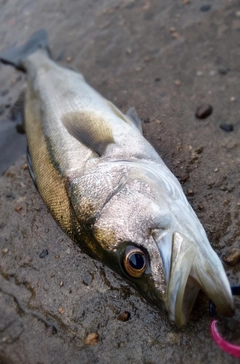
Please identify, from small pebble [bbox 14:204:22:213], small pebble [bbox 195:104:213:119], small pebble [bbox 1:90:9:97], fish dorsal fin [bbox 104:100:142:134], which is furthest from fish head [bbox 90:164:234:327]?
small pebble [bbox 1:90:9:97]

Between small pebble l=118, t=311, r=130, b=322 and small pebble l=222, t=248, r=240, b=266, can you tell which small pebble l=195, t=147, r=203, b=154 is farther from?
small pebble l=118, t=311, r=130, b=322

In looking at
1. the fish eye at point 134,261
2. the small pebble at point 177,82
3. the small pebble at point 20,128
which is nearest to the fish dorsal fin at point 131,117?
the small pebble at point 177,82

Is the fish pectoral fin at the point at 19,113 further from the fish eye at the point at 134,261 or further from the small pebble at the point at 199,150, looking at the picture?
the fish eye at the point at 134,261

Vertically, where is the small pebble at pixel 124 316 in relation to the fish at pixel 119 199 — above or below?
below

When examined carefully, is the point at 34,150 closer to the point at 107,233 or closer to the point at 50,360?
the point at 107,233

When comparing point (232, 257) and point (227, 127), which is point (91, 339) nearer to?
point (232, 257)

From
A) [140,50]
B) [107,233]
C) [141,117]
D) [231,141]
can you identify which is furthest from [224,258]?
[140,50]

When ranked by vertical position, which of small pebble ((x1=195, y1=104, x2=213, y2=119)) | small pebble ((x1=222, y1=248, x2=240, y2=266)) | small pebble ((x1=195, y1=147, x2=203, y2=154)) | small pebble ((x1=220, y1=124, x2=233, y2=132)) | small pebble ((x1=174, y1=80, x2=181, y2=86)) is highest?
small pebble ((x1=174, y1=80, x2=181, y2=86))

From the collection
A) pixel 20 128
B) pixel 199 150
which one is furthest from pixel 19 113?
pixel 199 150
